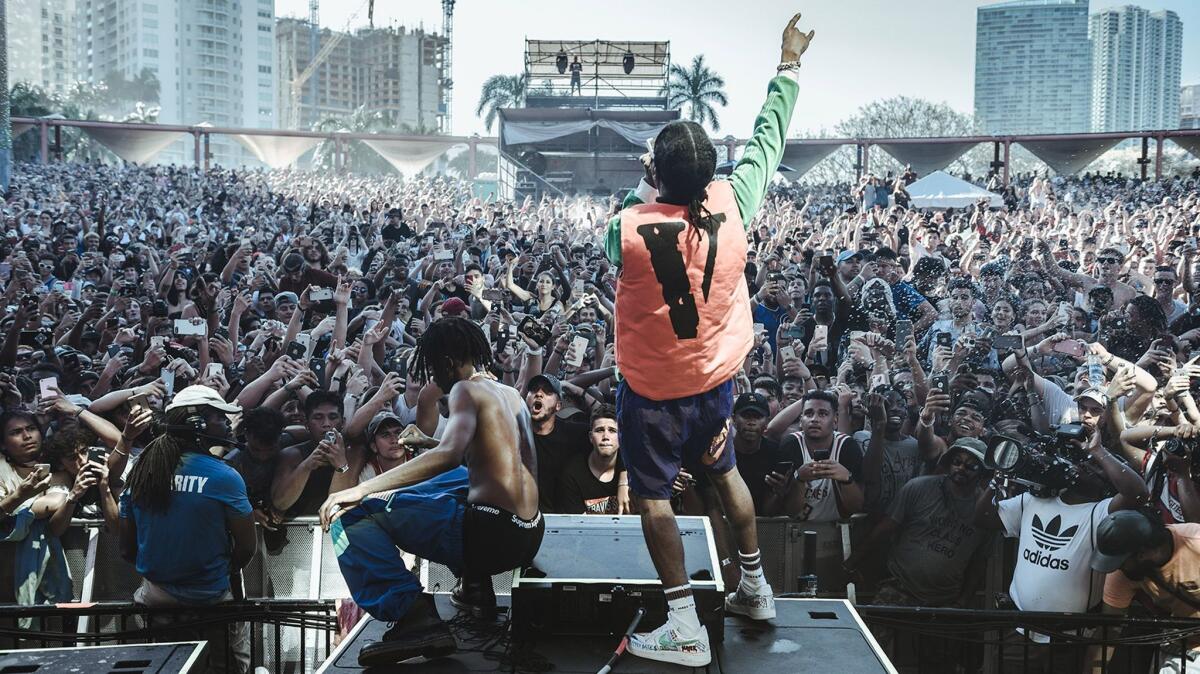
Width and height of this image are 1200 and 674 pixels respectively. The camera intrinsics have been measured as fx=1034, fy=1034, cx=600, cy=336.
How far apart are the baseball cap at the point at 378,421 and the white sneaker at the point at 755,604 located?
232 cm

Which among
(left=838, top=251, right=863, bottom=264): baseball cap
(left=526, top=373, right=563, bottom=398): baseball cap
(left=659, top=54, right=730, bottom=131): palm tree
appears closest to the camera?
(left=526, top=373, right=563, bottom=398): baseball cap

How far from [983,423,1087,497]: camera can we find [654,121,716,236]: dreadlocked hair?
91.7 inches

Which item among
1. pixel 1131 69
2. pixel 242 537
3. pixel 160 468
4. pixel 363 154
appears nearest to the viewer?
pixel 160 468

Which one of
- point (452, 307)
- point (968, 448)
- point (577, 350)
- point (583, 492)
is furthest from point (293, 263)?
point (968, 448)

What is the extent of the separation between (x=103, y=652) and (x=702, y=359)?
1768 millimetres

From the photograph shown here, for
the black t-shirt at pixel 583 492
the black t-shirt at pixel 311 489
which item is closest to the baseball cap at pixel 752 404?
the black t-shirt at pixel 583 492

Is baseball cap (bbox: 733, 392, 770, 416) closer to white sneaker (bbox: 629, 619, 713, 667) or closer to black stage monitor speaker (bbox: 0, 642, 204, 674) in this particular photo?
white sneaker (bbox: 629, 619, 713, 667)

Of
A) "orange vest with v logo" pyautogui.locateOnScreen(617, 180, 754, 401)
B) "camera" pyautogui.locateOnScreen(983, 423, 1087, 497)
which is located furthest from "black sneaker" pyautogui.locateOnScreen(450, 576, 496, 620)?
"camera" pyautogui.locateOnScreen(983, 423, 1087, 497)

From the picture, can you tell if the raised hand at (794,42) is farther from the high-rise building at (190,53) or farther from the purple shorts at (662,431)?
the high-rise building at (190,53)

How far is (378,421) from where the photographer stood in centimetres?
489

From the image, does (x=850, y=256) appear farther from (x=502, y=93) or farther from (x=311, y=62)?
(x=311, y=62)

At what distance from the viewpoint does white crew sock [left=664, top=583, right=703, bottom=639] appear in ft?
8.76

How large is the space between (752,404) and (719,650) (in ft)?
7.10

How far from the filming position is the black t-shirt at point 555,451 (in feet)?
15.8
